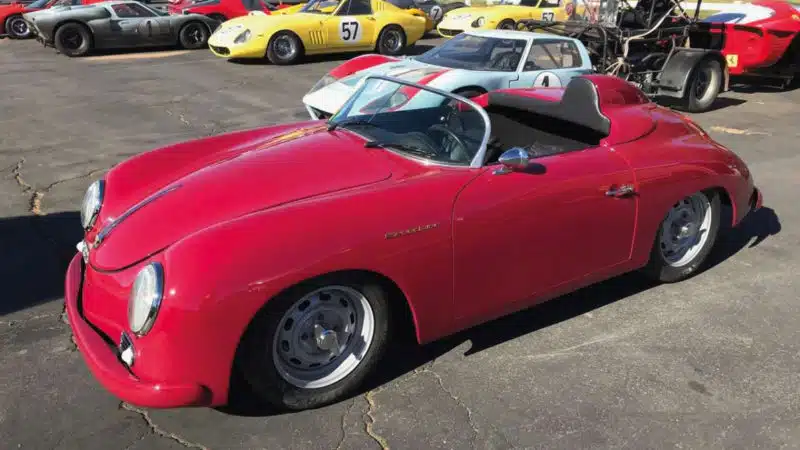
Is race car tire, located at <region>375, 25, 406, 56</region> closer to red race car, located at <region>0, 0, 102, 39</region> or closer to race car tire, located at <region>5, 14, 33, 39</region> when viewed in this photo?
red race car, located at <region>0, 0, 102, 39</region>

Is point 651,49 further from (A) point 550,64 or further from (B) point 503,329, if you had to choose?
(B) point 503,329

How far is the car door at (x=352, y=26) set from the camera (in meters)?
14.3

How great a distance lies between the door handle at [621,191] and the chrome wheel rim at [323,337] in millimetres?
1484

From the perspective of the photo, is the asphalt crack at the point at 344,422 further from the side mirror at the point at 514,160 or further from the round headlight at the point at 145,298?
the side mirror at the point at 514,160

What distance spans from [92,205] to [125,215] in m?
0.46

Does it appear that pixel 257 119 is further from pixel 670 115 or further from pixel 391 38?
pixel 391 38

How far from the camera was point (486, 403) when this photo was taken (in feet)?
10.1

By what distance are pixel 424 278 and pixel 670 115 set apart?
2397 millimetres

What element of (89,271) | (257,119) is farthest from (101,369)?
(257,119)

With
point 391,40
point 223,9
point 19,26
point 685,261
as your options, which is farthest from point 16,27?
point 685,261

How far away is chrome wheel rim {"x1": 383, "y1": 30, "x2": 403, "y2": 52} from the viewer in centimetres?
1523

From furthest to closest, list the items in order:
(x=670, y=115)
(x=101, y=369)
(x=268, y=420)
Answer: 1. (x=670, y=115)
2. (x=268, y=420)
3. (x=101, y=369)

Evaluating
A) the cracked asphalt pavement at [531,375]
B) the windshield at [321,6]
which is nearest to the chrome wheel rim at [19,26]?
the windshield at [321,6]

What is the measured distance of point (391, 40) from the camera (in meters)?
15.3
